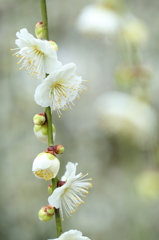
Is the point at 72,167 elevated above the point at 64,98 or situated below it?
below

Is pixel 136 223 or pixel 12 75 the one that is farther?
pixel 12 75

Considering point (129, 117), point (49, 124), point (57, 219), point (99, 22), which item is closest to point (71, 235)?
point (57, 219)

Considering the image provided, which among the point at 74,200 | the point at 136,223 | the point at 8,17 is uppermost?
the point at 8,17

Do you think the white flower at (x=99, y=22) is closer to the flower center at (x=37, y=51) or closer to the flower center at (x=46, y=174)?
the flower center at (x=37, y=51)

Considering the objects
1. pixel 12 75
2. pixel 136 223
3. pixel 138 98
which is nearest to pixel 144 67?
pixel 138 98

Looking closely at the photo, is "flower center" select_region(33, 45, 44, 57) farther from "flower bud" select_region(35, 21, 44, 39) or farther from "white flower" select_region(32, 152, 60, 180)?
"white flower" select_region(32, 152, 60, 180)

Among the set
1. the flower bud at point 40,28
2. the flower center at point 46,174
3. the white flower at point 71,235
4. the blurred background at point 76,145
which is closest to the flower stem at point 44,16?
the flower bud at point 40,28

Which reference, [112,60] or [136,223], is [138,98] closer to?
[136,223]
